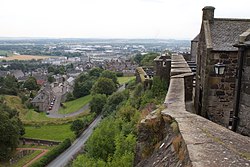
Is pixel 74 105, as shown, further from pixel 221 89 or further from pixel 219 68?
pixel 219 68

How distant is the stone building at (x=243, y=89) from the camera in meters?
7.81

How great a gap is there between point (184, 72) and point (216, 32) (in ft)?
8.42

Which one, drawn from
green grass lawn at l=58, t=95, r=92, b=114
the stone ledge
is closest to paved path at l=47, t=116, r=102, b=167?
green grass lawn at l=58, t=95, r=92, b=114

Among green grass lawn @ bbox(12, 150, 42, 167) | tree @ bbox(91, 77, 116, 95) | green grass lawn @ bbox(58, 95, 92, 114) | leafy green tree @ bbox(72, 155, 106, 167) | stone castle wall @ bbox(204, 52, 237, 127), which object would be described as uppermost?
stone castle wall @ bbox(204, 52, 237, 127)

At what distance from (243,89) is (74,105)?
6442 cm

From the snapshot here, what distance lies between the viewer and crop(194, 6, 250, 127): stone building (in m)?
10.4

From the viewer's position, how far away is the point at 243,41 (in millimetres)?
7992

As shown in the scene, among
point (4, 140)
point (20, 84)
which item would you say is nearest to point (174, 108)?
point (4, 140)

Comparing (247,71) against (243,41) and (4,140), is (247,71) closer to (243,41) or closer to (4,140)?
(243,41)

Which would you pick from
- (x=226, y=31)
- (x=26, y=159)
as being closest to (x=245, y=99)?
(x=226, y=31)

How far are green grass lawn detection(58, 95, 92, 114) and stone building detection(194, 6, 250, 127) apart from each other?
56.1 meters

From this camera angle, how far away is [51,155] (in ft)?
125

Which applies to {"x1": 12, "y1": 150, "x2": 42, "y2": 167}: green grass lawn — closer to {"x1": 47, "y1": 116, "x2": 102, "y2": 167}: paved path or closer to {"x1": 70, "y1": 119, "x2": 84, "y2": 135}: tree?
{"x1": 47, "y1": 116, "x2": 102, "y2": 167}: paved path

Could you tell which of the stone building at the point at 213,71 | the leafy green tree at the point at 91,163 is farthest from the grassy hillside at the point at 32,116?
the stone building at the point at 213,71
